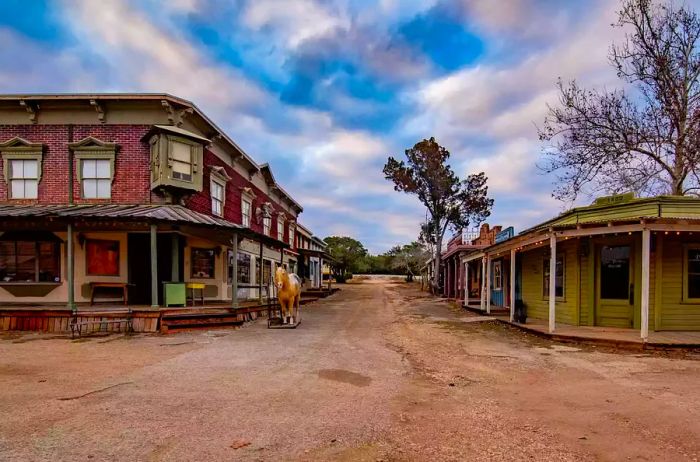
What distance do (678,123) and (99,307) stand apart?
942 inches

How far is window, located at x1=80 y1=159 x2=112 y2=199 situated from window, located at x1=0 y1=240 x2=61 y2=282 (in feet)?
7.42

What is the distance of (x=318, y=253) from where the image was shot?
1430 inches

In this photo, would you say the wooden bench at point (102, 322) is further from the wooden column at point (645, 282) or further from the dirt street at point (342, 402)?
the wooden column at point (645, 282)

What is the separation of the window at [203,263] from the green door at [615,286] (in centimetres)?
1386

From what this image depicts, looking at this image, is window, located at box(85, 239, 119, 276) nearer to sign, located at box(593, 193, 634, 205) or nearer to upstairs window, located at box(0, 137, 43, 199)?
upstairs window, located at box(0, 137, 43, 199)

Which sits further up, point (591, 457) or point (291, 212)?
point (291, 212)

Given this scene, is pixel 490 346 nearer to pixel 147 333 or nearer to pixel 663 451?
pixel 663 451

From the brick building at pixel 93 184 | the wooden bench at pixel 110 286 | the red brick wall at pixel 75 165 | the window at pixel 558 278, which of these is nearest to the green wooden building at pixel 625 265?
the window at pixel 558 278

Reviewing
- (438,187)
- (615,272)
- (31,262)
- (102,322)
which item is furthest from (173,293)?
(438,187)

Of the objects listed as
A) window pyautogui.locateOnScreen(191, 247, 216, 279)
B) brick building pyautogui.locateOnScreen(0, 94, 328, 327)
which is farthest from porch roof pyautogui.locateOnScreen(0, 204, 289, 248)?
window pyautogui.locateOnScreen(191, 247, 216, 279)

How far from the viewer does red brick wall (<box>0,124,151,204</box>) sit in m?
15.6

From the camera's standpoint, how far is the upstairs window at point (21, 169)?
1577 centimetres

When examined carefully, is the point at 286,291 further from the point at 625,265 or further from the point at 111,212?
the point at 625,265

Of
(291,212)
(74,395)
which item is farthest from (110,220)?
(291,212)
